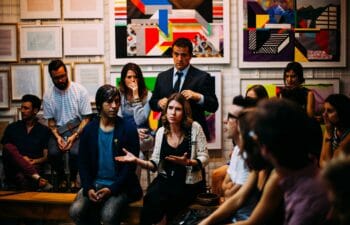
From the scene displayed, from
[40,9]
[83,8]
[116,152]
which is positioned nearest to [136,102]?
[116,152]

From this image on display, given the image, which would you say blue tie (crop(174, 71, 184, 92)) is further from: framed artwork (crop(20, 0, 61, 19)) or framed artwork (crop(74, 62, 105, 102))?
framed artwork (crop(20, 0, 61, 19))

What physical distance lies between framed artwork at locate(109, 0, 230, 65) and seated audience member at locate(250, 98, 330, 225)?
11.0ft

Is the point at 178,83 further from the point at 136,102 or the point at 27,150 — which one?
the point at 27,150

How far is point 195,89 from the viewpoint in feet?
13.4

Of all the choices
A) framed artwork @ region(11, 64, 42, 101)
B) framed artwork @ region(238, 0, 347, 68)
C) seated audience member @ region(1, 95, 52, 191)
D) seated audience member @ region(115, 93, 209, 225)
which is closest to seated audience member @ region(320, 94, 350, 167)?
seated audience member @ region(115, 93, 209, 225)

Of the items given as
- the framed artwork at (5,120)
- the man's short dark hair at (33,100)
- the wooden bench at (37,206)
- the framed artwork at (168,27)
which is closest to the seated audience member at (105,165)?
the wooden bench at (37,206)

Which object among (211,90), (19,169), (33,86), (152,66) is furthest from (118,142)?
(33,86)

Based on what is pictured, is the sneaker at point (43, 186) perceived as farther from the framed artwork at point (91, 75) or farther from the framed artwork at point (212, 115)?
the framed artwork at point (212, 115)

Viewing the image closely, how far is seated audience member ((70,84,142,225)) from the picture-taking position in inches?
143

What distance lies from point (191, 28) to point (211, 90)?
1.24 m

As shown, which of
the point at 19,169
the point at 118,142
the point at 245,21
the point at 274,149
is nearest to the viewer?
the point at 274,149

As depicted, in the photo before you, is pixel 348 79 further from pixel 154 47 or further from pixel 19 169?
pixel 19 169

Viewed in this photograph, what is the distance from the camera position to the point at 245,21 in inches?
201

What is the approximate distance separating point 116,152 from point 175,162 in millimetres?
512
